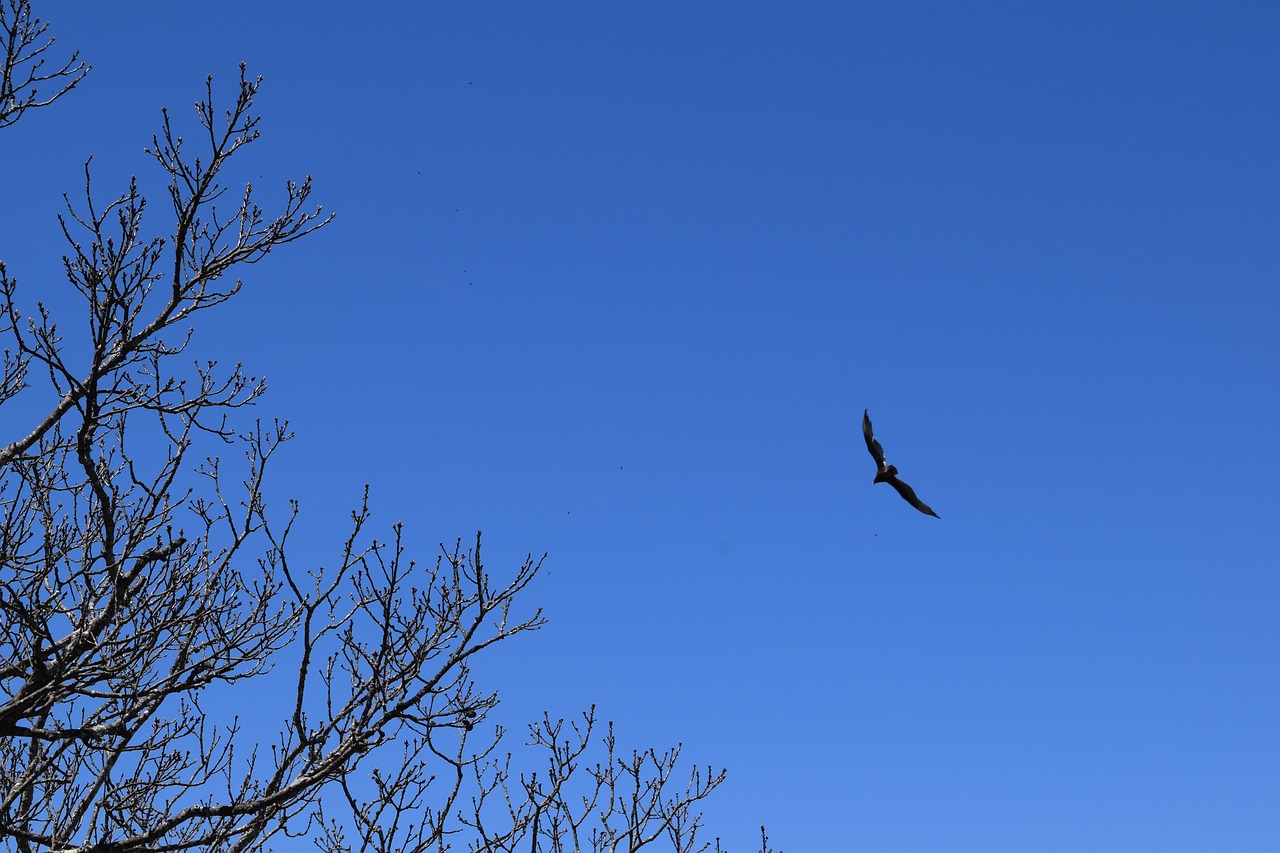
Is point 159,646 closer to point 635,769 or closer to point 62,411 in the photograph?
point 62,411

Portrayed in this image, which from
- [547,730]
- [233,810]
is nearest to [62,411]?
[233,810]

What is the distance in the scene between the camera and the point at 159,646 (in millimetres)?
7441

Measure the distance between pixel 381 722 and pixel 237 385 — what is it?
9.84 ft

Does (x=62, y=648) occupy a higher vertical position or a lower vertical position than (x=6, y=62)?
lower

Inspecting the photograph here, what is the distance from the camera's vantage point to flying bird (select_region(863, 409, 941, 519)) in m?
9.56

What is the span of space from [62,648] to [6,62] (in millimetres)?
4092

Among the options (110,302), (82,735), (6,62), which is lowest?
(82,735)

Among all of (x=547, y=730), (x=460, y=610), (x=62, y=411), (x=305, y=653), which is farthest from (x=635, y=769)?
(x=62, y=411)

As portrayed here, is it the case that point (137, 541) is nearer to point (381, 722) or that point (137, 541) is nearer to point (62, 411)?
point (62, 411)

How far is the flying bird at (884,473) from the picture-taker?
9562mm

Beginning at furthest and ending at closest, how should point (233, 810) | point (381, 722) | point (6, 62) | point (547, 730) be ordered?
point (547, 730), point (6, 62), point (381, 722), point (233, 810)

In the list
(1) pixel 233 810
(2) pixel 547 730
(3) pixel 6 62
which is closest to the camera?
(1) pixel 233 810

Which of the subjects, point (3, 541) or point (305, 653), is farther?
point (3, 541)

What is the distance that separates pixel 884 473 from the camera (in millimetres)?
9680
